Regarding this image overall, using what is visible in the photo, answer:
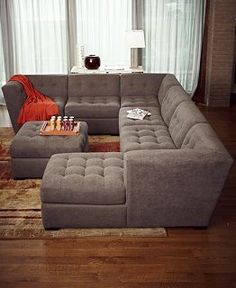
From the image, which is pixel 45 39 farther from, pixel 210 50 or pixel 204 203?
pixel 204 203

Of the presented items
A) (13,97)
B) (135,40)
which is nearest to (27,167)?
(13,97)

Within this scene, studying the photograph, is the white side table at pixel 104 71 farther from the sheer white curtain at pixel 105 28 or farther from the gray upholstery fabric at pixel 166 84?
the gray upholstery fabric at pixel 166 84

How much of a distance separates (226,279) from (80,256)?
40.1 inches

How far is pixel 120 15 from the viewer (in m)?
6.68

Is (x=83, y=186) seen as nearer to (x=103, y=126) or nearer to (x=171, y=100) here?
(x=171, y=100)

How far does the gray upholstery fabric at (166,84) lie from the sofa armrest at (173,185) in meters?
2.26

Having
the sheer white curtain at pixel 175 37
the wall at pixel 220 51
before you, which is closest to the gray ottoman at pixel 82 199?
the wall at pixel 220 51

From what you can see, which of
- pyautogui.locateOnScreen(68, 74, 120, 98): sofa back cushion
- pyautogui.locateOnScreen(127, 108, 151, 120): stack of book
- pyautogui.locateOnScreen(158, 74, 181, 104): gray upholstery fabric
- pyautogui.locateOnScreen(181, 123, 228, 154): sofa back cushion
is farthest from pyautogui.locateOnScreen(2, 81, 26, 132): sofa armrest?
pyautogui.locateOnScreen(181, 123, 228, 154): sofa back cushion

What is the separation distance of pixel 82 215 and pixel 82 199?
14cm

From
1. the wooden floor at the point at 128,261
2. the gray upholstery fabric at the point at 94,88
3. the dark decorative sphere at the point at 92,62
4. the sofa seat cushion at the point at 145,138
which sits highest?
the dark decorative sphere at the point at 92,62

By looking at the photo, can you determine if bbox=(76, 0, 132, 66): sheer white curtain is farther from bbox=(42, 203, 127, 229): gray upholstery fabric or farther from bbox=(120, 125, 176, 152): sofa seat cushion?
bbox=(42, 203, 127, 229): gray upholstery fabric

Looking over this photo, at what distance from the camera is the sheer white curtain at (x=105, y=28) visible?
6633mm

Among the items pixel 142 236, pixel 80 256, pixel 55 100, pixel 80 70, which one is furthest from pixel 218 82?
pixel 80 256

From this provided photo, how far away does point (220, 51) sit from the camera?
652cm
